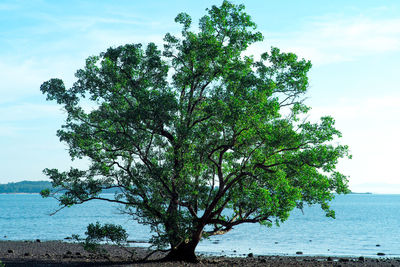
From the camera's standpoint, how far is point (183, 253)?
2797cm

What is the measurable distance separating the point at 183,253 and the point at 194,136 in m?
7.85

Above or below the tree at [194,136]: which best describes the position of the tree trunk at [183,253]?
below

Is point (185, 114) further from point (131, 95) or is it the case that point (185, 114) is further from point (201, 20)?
point (201, 20)

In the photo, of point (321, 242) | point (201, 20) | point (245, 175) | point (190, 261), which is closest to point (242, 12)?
point (201, 20)

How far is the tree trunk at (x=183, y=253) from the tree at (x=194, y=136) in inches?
2.5

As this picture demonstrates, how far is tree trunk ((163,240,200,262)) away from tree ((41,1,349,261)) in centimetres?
6

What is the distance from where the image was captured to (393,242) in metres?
58.7

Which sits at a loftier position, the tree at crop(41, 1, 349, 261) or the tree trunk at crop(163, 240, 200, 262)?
the tree at crop(41, 1, 349, 261)

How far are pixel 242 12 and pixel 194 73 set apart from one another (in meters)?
4.46

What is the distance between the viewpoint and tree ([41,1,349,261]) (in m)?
24.4

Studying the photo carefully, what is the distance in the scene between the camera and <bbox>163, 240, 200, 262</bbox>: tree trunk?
2781cm

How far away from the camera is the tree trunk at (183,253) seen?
2781 centimetres

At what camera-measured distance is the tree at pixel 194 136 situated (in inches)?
960

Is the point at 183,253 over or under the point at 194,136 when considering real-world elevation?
under
